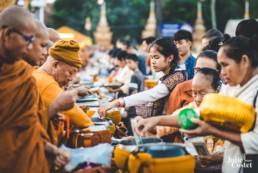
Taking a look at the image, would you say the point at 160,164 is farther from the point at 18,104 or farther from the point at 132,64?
the point at 132,64

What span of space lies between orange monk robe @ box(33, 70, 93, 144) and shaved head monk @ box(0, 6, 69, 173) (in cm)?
56

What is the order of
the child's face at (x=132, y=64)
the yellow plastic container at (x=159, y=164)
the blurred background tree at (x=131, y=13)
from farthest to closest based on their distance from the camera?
1. the blurred background tree at (x=131, y=13)
2. the child's face at (x=132, y=64)
3. the yellow plastic container at (x=159, y=164)

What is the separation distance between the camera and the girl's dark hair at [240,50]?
357 centimetres

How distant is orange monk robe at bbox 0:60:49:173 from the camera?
3459 mm

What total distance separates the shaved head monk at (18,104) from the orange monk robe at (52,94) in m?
0.56

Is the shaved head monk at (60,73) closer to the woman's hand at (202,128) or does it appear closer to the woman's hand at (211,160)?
the woman's hand at (211,160)

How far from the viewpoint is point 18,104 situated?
348cm

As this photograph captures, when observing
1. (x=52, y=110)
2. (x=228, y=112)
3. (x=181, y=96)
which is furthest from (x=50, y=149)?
(x=181, y=96)

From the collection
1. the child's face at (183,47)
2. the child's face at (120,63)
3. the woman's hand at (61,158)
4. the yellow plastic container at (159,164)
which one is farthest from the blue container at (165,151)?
the child's face at (120,63)

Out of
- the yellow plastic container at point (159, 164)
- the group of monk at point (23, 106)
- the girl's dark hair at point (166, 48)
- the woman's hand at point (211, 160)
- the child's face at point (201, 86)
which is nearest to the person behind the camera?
the yellow plastic container at point (159, 164)

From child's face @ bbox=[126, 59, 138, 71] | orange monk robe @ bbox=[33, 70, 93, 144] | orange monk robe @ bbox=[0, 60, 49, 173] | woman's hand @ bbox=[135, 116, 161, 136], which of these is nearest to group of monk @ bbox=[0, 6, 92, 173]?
orange monk robe @ bbox=[0, 60, 49, 173]

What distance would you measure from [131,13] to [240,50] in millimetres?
49946

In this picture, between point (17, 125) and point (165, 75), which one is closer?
point (17, 125)

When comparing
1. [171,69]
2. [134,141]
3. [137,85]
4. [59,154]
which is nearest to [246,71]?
[134,141]
